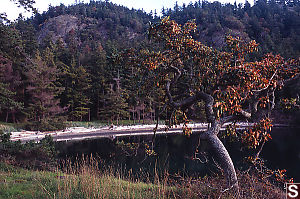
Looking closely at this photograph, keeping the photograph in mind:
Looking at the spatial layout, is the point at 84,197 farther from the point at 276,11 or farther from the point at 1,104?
the point at 276,11

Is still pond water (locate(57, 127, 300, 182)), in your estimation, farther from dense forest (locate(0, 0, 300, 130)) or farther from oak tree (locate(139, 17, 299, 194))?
oak tree (locate(139, 17, 299, 194))

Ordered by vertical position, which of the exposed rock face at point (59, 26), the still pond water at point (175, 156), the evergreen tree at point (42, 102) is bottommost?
the still pond water at point (175, 156)

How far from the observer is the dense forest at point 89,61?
31.4ft

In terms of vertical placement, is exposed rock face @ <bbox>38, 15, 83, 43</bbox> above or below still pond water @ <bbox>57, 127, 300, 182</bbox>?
above

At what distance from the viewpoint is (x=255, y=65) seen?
12.1 ft

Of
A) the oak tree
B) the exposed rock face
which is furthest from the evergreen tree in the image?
the exposed rock face

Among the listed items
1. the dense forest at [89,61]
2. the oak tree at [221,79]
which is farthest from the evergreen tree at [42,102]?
the oak tree at [221,79]

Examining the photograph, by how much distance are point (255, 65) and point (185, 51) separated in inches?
55.5

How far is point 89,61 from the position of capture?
119ft

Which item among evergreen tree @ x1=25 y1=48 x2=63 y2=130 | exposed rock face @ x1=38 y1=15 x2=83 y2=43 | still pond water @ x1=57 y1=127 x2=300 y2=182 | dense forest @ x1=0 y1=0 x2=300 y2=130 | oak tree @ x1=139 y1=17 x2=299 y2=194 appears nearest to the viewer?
oak tree @ x1=139 y1=17 x2=299 y2=194

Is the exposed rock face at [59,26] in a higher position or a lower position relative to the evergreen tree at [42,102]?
higher

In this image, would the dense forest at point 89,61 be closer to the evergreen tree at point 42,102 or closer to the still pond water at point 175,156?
the evergreen tree at point 42,102

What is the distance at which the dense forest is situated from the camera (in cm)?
958

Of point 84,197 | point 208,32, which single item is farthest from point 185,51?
point 208,32
